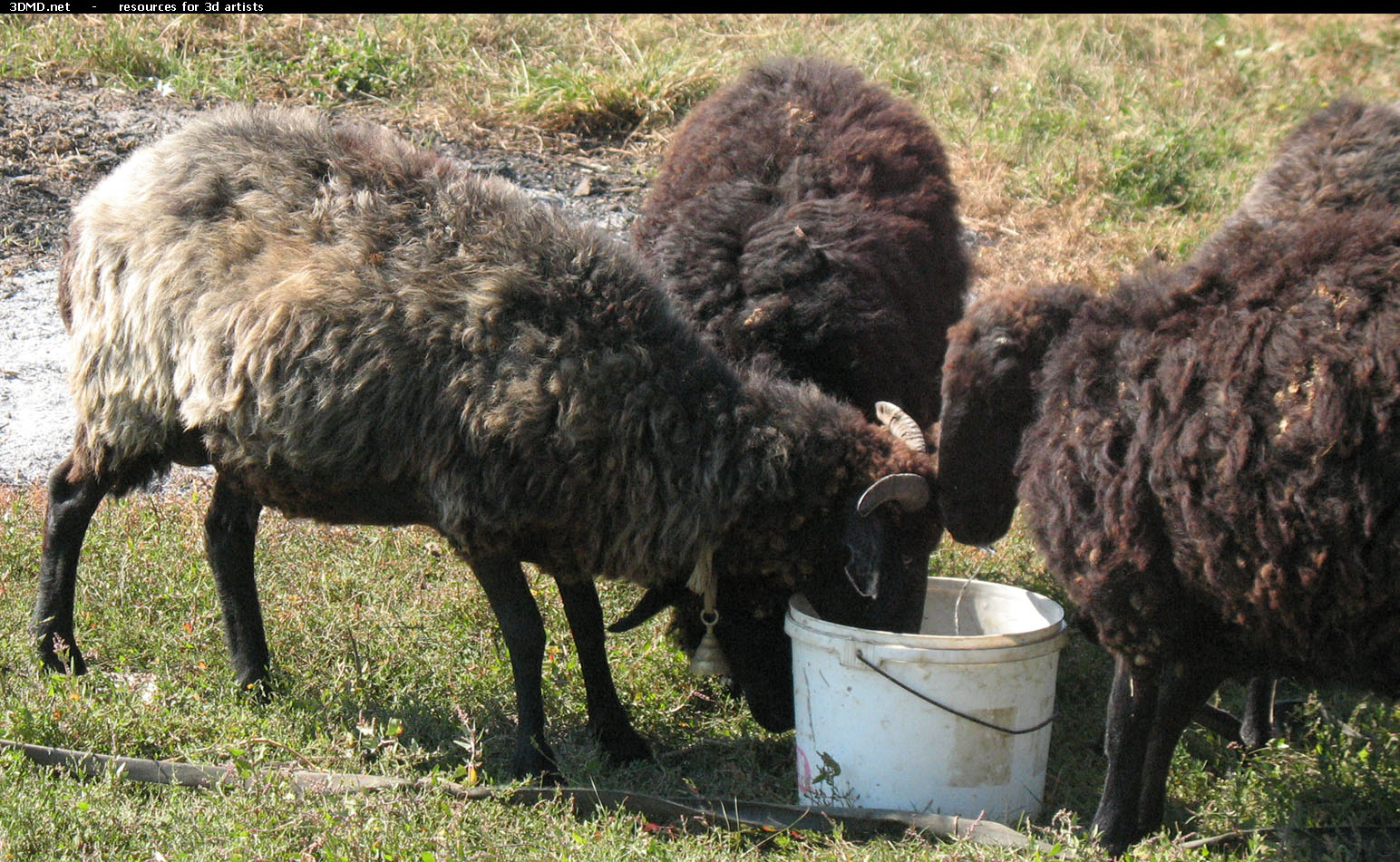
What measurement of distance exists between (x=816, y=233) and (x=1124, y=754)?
7.72 ft

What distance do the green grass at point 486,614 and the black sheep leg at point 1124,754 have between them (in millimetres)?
129

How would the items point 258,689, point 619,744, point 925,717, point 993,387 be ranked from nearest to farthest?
1. point 993,387
2. point 925,717
3. point 619,744
4. point 258,689

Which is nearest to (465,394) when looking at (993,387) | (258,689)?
(258,689)

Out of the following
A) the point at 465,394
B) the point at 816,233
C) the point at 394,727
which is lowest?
the point at 394,727

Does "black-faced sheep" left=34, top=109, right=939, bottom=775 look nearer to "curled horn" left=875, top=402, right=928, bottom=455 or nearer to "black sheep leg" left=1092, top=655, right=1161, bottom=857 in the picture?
"curled horn" left=875, top=402, right=928, bottom=455

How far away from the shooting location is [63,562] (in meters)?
4.58

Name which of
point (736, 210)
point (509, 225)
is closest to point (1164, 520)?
point (509, 225)

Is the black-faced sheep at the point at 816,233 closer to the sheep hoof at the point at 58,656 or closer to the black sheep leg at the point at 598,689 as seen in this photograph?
the black sheep leg at the point at 598,689

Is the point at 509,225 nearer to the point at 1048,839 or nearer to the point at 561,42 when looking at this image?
the point at 1048,839

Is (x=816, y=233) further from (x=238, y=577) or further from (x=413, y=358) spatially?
(x=238, y=577)

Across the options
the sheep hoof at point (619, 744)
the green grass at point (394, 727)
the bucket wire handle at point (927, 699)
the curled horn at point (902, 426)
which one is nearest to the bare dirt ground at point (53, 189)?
the green grass at point (394, 727)

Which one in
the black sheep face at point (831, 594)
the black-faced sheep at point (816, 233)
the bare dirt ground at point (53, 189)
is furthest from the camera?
the bare dirt ground at point (53, 189)

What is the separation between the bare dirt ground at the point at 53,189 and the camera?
6.43 m

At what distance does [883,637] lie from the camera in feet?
12.2
